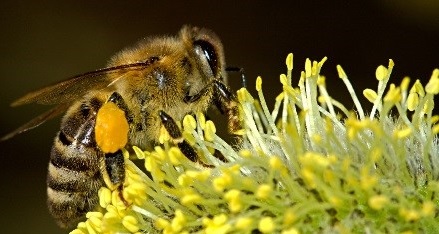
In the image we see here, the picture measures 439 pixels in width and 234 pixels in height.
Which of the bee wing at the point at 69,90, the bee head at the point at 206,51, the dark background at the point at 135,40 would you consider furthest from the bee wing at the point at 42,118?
the dark background at the point at 135,40

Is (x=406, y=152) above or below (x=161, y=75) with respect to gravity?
below

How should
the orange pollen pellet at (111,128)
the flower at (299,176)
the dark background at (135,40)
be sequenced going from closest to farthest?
1. the flower at (299,176)
2. the orange pollen pellet at (111,128)
3. the dark background at (135,40)

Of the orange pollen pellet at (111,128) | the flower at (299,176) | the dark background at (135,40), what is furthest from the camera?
the dark background at (135,40)

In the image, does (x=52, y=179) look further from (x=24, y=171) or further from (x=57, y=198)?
(x=24, y=171)

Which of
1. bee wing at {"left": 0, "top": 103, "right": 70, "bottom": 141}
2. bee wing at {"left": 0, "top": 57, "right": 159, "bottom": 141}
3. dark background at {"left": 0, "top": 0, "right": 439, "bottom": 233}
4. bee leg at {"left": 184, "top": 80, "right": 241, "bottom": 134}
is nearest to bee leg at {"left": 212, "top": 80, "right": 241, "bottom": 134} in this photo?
bee leg at {"left": 184, "top": 80, "right": 241, "bottom": 134}

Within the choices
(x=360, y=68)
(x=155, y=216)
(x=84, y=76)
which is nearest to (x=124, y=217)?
(x=155, y=216)

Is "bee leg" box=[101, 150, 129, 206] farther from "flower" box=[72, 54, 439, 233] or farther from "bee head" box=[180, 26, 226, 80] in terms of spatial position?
"bee head" box=[180, 26, 226, 80]

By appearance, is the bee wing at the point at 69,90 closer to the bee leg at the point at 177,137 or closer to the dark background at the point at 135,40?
the bee leg at the point at 177,137
